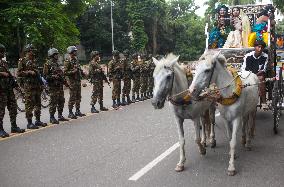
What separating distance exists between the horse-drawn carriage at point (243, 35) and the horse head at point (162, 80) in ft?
12.2

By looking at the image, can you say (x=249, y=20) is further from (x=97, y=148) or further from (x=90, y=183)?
(x=90, y=183)

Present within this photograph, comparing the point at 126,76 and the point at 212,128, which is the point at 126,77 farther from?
the point at 212,128

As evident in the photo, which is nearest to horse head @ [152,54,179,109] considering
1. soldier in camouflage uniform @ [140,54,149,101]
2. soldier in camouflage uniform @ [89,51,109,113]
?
soldier in camouflage uniform @ [89,51,109,113]

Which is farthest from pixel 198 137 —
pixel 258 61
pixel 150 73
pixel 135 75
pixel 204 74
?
pixel 150 73

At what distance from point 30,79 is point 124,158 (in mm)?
4250

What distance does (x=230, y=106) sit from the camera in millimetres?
6676

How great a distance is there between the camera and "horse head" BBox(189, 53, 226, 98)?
241 inches

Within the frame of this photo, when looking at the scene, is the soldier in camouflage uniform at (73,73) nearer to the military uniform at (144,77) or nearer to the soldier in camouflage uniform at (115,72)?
the soldier in camouflage uniform at (115,72)

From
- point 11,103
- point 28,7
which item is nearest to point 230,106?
point 11,103

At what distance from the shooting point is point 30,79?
34.7 feet

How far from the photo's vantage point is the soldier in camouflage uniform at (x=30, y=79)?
34.0 ft

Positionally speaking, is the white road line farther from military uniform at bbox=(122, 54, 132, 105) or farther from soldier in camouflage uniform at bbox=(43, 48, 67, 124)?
military uniform at bbox=(122, 54, 132, 105)

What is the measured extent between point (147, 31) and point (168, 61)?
53313 mm

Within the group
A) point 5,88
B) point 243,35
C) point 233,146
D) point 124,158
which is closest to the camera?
point 233,146
